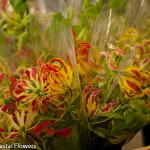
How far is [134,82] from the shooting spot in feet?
1.32

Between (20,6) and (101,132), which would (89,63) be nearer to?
(101,132)

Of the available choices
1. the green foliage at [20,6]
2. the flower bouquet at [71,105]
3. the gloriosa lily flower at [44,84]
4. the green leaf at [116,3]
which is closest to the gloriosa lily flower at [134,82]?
the flower bouquet at [71,105]

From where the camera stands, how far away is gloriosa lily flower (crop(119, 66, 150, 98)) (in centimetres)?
40

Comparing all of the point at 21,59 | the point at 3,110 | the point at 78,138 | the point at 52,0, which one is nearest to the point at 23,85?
the point at 3,110

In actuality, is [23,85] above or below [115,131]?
above

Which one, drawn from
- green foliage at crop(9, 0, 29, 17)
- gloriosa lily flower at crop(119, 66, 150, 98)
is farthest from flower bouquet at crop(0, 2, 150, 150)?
green foliage at crop(9, 0, 29, 17)

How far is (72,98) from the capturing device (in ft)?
1.35

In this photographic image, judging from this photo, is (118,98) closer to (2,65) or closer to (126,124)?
(126,124)

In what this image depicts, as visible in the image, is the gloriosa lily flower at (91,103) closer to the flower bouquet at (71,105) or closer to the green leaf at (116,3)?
the flower bouquet at (71,105)

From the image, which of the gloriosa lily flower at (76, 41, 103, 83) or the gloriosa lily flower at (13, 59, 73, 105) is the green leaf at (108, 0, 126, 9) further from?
the gloriosa lily flower at (13, 59, 73, 105)

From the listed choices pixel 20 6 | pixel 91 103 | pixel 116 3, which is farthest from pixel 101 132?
pixel 20 6

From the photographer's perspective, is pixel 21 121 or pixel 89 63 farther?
pixel 89 63

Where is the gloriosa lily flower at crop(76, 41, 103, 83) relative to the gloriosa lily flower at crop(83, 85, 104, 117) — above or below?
above

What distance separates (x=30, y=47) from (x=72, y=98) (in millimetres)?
289
